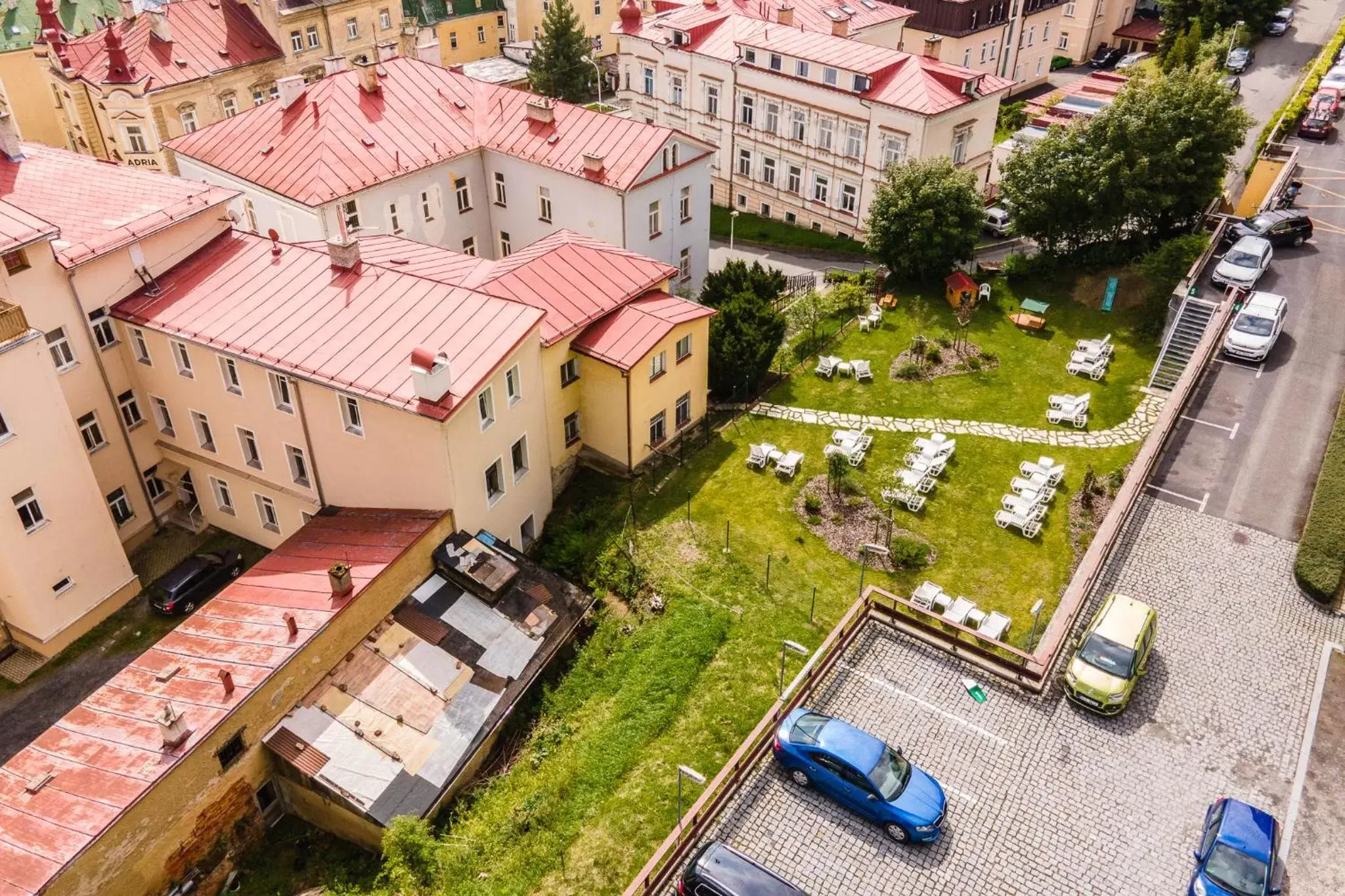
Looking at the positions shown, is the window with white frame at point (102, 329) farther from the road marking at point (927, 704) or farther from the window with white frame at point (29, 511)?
the road marking at point (927, 704)

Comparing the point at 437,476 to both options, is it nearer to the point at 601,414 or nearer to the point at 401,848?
the point at 601,414

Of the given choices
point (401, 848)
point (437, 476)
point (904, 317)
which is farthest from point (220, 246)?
point (904, 317)

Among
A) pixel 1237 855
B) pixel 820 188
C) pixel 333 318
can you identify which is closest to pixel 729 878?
pixel 1237 855

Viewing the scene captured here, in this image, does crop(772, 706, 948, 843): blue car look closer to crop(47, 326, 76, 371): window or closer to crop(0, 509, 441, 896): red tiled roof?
crop(0, 509, 441, 896): red tiled roof

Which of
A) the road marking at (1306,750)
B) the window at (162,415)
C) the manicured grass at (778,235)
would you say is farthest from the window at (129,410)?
the road marking at (1306,750)

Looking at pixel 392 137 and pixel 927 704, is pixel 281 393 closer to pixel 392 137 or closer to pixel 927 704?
pixel 392 137

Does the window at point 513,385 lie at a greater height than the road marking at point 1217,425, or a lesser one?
greater

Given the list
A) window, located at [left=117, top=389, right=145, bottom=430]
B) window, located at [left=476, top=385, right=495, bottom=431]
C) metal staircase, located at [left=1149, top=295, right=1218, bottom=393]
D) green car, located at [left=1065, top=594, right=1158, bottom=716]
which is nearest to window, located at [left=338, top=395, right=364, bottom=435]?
window, located at [left=476, top=385, right=495, bottom=431]
